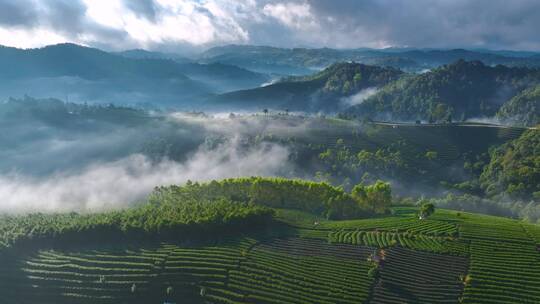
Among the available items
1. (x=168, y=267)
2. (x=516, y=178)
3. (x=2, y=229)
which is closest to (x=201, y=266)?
(x=168, y=267)

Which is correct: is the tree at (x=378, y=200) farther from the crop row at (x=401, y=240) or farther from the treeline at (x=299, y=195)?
the crop row at (x=401, y=240)

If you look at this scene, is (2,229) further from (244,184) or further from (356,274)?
(356,274)

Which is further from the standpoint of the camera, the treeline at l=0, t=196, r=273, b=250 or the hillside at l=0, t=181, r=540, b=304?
the treeline at l=0, t=196, r=273, b=250

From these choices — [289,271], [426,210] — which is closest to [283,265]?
[289,271]

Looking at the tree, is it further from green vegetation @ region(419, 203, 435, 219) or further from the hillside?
the hillside

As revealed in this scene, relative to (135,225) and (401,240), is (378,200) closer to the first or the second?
(401,240)

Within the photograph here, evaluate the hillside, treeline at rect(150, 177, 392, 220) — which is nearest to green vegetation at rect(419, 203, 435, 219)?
the hillside

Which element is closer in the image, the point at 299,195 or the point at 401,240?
the point at 401,240
